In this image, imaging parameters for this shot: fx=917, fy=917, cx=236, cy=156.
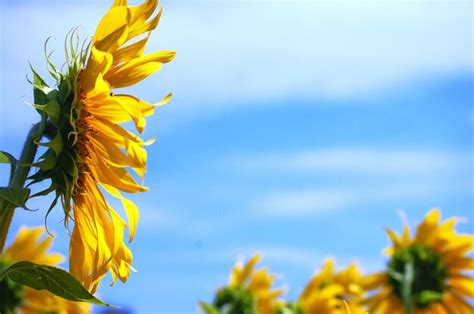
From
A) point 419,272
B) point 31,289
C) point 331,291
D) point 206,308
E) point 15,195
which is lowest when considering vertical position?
point 15,195

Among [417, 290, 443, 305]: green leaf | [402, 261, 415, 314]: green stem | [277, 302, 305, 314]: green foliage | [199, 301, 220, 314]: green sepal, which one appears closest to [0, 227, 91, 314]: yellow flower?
[199, 301, 220, 314]: green sepal

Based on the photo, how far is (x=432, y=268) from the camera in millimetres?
6574

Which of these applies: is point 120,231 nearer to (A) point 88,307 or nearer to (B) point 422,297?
(A) point 88,307

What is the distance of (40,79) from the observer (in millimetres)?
2230

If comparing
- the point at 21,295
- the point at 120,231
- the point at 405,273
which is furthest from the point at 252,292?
the point at 120,231

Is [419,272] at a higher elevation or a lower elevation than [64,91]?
higher

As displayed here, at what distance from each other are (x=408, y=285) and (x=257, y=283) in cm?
163

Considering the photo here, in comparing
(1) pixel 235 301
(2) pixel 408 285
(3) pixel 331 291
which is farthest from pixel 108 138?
(1) pixel 235 301

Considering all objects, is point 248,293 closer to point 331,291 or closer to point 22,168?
point 331,291

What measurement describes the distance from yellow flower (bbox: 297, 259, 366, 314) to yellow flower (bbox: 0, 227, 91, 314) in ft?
5.91

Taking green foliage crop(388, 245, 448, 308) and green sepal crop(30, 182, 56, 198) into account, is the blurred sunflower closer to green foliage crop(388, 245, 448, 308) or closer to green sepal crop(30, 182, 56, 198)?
green foliage crop(388, 245, 448, 308)

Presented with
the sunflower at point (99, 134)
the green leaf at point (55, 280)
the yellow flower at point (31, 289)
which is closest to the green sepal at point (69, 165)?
the sunflower at point (99, 134)

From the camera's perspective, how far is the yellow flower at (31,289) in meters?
5.27

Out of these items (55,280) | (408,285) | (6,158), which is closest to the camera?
(55,280)
